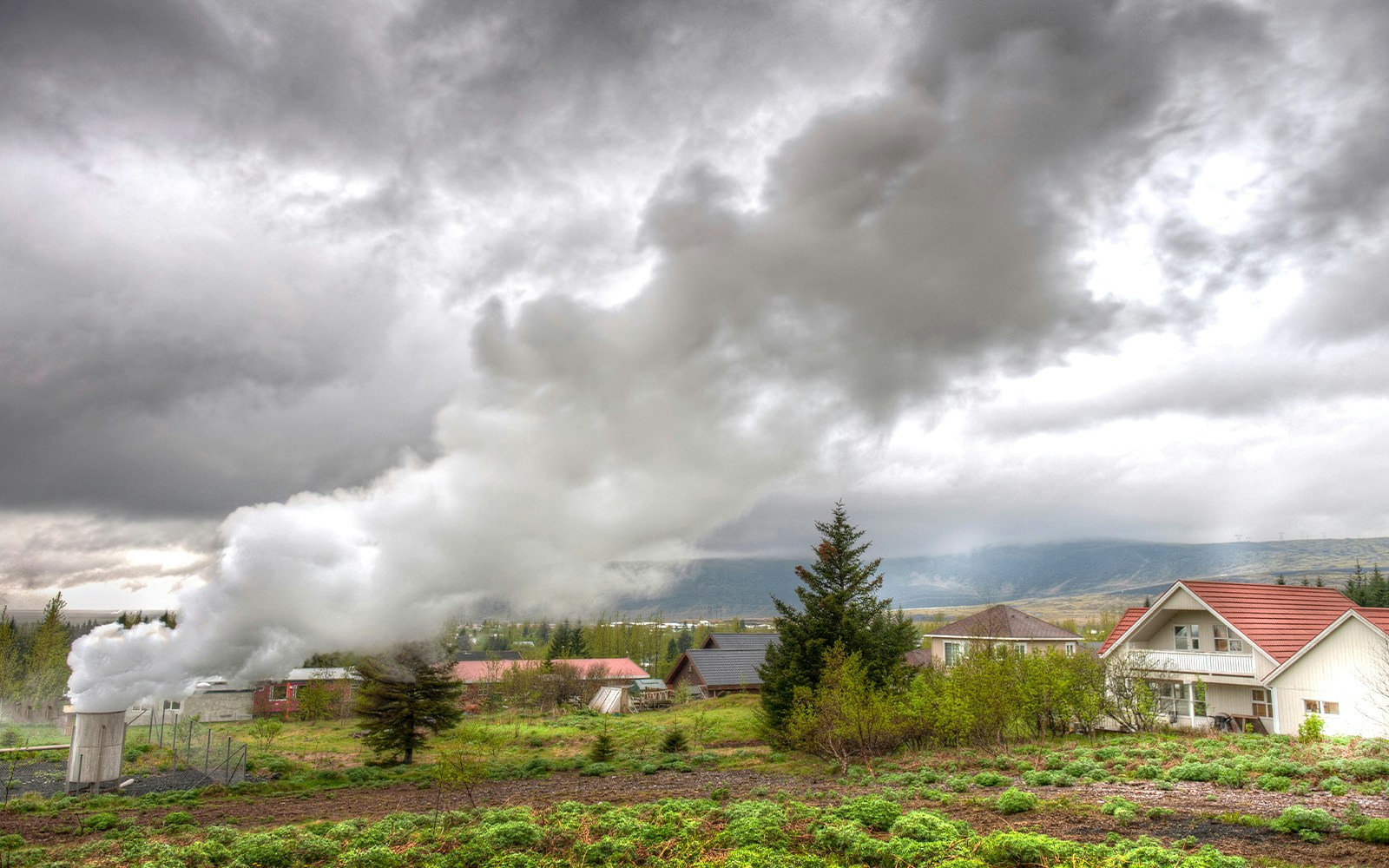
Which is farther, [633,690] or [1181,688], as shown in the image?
[633,690]

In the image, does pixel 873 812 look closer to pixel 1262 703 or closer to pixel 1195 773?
pixel 1195 773

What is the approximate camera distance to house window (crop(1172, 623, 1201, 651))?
38.3 metres

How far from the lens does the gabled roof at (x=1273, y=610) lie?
1344 inches

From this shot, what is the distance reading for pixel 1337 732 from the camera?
30.9 meters

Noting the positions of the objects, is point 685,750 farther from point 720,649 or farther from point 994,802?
point 720,649

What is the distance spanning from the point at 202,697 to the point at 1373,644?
3163 inches

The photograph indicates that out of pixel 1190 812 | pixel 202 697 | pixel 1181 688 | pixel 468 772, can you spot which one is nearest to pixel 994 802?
pixel 1190 812

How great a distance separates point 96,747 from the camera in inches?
1321

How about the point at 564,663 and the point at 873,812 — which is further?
the point at 564,663

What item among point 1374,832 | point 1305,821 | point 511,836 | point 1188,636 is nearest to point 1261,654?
point 1188,636

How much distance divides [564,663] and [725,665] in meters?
15.3

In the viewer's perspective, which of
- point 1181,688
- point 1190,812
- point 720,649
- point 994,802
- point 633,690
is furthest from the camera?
point 633,690

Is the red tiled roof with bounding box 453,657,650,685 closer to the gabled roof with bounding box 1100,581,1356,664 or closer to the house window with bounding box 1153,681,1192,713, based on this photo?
the house window with bounding box 1153,681,1192,713

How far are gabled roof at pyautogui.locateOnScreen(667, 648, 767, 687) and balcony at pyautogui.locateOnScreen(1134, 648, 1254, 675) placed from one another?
110ft
